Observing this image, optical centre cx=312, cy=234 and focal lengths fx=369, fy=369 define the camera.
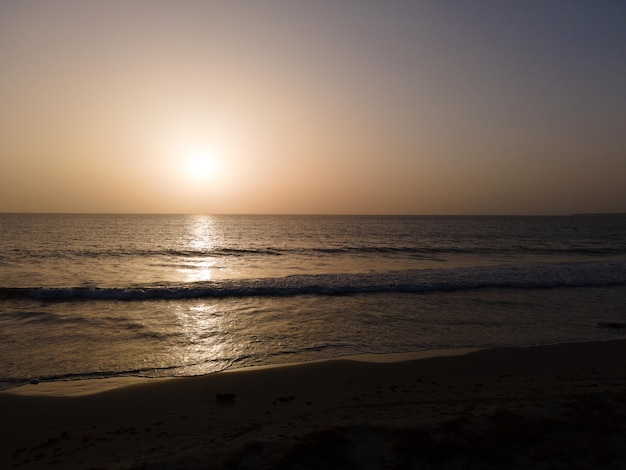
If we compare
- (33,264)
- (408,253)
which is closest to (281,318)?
(33,264)

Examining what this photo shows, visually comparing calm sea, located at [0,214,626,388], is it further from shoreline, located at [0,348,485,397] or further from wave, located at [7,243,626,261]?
wave, located at [7,243,626,261]

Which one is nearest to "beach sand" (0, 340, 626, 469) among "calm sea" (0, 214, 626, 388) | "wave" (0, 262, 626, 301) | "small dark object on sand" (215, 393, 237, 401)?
"small dark object on sand" (215, 393, 237, 401)

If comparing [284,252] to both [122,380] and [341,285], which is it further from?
[122,380]

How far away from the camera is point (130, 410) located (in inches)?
271

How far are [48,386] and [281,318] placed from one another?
7.64 metres

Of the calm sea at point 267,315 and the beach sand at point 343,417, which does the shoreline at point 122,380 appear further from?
the calm sea at point 267,315

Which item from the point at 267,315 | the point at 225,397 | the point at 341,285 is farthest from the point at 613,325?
the point at 225,397

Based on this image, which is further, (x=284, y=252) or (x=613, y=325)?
(x=284, y=252)

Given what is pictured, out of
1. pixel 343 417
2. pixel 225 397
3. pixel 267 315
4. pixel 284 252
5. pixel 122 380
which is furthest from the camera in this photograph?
pixel 284 252

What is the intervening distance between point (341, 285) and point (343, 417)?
14.6 meters

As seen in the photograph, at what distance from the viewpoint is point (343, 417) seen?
621 cm

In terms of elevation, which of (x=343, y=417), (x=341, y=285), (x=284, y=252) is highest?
(x=343, y=417)

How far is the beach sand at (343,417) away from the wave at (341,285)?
35.5 ft

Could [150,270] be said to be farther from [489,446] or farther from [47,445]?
[489,446]
